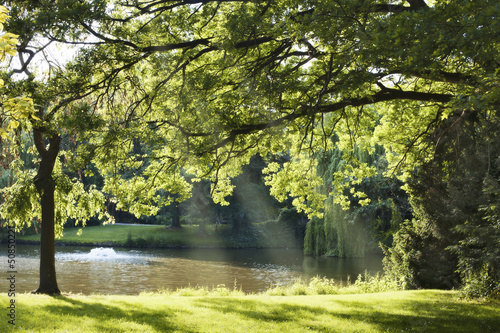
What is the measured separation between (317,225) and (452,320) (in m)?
22.2

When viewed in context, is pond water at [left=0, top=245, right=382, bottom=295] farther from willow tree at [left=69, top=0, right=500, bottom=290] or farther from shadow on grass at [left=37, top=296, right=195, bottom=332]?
willow tree at [left=69, top=0, right=500, bottom=290]

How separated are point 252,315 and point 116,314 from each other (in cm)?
282

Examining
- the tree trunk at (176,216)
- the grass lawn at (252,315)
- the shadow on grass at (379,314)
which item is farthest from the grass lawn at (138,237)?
the shadow on grass at (379,314)

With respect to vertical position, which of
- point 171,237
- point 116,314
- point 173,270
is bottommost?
point 173,270

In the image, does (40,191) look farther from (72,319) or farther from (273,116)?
(273,116)

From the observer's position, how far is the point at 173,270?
2361cm

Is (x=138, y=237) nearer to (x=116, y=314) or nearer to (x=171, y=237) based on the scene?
(x=171, y=237)

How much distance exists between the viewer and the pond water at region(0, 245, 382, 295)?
18859 mm

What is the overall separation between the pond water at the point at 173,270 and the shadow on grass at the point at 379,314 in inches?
298

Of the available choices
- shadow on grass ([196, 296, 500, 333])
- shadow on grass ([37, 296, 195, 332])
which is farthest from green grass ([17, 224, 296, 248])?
shadow on grass ([196, 296, 500, 333])

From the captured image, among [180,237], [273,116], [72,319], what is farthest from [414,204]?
[180,237]

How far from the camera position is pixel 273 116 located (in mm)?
9141

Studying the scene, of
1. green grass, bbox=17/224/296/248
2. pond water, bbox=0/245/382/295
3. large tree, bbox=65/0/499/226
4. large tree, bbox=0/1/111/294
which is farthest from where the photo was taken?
green grass, bbox=17/224/296/248

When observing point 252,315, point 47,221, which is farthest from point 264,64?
point 47,221
